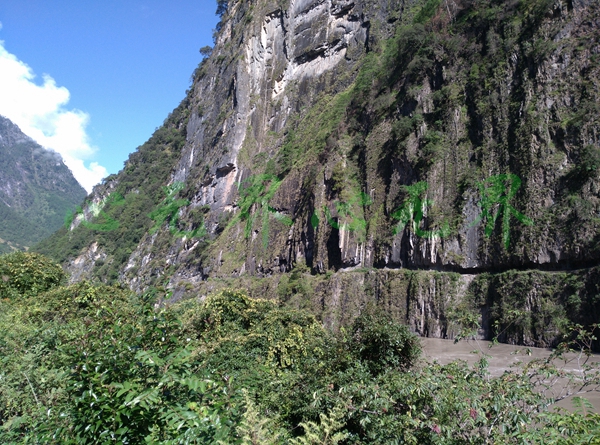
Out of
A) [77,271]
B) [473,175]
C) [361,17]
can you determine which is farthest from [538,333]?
[77,271]

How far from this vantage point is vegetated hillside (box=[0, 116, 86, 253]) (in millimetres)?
95938

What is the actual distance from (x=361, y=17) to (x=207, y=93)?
2727cm

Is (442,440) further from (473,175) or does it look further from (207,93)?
(207,93)

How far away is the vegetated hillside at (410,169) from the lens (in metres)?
21.1

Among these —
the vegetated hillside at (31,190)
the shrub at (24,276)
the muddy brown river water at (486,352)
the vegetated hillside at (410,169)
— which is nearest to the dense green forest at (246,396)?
the vegetated hillside at (410,169)

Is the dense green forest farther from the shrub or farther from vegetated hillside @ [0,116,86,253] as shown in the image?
vegetated hillside @ [0,116,86,253]

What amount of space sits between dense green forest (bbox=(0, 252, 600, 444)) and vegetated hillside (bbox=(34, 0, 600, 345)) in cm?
210

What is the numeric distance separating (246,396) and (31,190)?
127 metres

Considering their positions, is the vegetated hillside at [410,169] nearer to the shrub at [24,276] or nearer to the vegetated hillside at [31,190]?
the shrub at [24,276]

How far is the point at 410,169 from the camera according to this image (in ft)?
92.3

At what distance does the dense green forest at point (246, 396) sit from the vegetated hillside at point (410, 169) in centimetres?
210

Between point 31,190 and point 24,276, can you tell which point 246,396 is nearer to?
point 24,276

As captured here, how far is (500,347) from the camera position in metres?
19.6

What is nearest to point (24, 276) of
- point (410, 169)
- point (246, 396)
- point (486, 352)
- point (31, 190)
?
point (246, 396)
